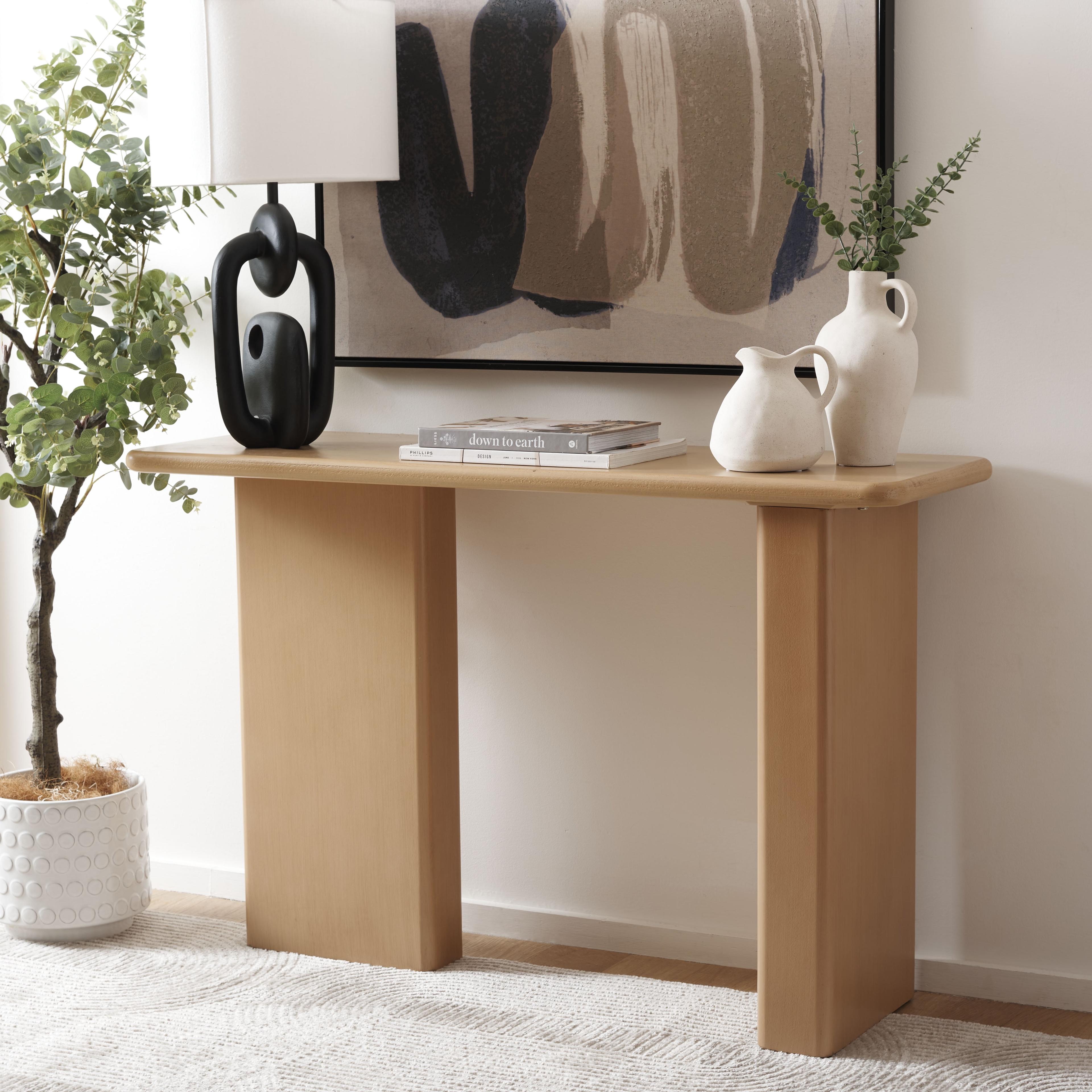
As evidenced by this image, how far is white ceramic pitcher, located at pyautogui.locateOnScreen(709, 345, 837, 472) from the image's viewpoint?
190 centimetres

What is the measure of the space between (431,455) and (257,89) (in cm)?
60

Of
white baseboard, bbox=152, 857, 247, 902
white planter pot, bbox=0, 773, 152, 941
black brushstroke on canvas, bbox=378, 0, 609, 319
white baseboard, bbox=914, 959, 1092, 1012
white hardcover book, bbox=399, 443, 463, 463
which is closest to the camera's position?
white hardcover book, bbox=399, 443, 463, 463

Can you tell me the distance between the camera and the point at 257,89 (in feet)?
6.90

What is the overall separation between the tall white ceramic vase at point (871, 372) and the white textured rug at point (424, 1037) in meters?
0.84

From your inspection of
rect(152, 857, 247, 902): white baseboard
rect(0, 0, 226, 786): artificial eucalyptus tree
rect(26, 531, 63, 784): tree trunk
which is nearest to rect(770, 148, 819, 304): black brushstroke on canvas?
rect(0, 0, 226, 786): artificial eucalyptus tree

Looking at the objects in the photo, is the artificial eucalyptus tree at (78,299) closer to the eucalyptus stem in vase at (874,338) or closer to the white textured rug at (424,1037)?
the white textured rug at (424,1037)

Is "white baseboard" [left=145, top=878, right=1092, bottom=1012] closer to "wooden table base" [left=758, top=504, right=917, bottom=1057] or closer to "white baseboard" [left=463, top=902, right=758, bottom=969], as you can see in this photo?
"white baseboard" [left=463, top=902, right=758, bottom=969]

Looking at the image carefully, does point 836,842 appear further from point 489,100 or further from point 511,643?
point 489,100

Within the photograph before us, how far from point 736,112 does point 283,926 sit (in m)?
1.50

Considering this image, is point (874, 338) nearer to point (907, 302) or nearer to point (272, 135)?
point (907, 302)

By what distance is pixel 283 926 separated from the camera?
7.85 feet

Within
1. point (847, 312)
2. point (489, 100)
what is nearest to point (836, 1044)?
point (847, 312)

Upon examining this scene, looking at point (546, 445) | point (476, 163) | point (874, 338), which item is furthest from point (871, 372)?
point (476, 163)

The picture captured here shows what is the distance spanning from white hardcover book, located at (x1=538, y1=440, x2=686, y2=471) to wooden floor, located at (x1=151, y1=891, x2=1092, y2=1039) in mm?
870
